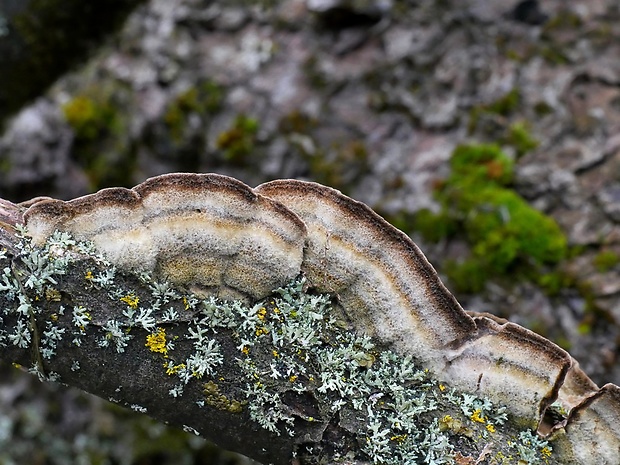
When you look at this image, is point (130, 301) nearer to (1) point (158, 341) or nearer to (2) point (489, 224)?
(1) point (158, 341)

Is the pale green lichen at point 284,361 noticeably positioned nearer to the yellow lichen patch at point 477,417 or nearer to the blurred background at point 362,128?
the yellow lichen patch at point 477,417

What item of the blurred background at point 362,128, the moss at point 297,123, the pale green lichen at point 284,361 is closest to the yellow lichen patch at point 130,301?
the pale green lichen at point 284,361

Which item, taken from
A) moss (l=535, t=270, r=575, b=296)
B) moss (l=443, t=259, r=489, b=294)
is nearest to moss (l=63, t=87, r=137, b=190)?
moss (l=443, t=259, r=489, b=294)

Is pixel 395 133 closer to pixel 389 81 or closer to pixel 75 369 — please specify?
pixel 389 81

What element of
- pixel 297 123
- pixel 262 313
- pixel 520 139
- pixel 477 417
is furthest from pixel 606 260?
pixel 262 313

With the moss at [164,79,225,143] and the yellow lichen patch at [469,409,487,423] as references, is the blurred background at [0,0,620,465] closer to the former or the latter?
the moss at [164,79,225,143]

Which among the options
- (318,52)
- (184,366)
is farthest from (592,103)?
(184,366)
